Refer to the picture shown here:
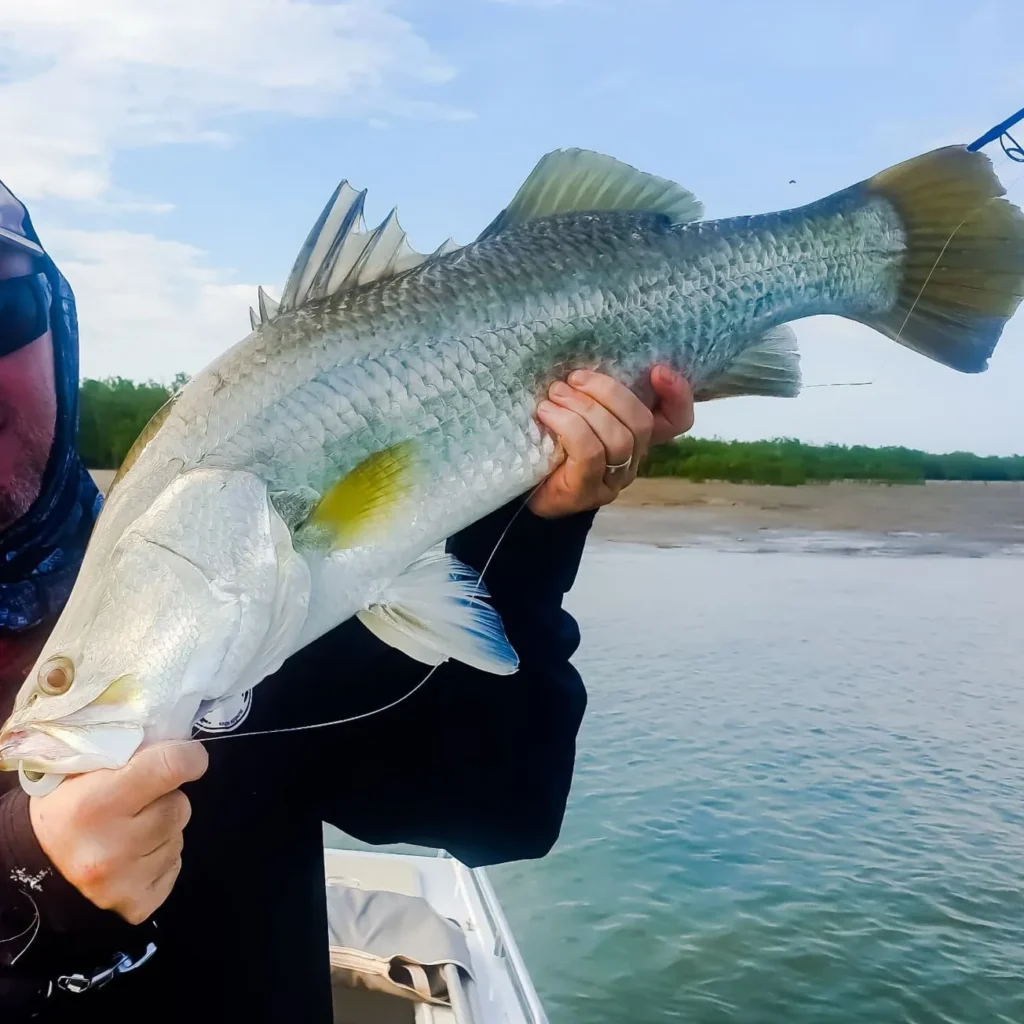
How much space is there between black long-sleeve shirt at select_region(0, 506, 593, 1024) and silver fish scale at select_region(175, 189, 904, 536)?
18 centimetres

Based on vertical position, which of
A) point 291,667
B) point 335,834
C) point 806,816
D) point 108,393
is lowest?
point 806,816

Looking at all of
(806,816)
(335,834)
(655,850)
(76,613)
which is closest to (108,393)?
(76,613)

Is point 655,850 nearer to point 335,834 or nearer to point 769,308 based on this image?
point 335,834

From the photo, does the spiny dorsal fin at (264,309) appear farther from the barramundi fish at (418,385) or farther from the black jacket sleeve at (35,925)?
the black jacket sleeve at (35,925)

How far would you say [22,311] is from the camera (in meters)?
1.09

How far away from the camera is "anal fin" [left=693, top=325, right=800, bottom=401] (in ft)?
3.10

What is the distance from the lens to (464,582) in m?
0.84

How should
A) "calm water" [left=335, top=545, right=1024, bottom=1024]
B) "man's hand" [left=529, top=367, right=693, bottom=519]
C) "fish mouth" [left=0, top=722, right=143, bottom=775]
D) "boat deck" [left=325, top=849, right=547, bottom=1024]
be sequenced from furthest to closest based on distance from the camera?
"calm water" [left=335, top=545, right=1024, bottom=1024]
"boat deck" [left=325, top=849, right=547, bottom=1024]
"man's hand" [left=529, top=367, right=693, bottom=519]
"fish mouth" [left=0, top=722, right=143, bottom=775]

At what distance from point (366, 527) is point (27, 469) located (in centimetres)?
51

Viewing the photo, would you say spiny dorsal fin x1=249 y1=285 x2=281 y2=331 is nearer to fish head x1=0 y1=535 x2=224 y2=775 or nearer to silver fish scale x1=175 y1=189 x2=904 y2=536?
silver fish scale x1=175 y1=189 x2=904 y2=536

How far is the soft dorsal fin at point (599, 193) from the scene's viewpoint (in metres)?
0.93

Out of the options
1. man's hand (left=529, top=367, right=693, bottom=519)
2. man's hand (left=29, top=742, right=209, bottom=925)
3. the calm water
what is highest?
man's hand (left=529, top=367, right=693, bottom=519)

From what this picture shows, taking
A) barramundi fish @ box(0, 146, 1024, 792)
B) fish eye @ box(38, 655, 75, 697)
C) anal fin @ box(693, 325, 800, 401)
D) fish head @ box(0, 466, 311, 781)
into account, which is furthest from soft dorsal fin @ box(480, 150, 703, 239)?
fish eye @ box(38, 655, 75, 697)

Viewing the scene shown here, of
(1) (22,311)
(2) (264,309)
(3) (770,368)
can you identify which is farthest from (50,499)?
(3) (770,368)
